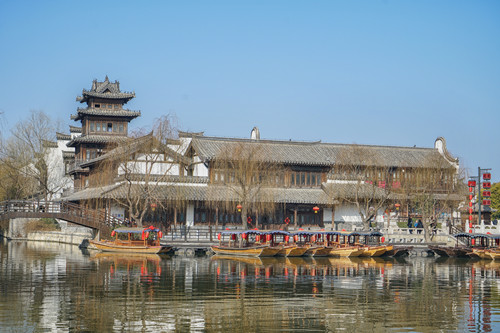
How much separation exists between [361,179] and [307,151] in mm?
5675

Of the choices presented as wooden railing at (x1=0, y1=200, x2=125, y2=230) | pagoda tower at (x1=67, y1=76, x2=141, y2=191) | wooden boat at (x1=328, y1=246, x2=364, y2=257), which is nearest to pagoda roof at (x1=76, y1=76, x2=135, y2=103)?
pagoda tower at (x1=67, y1=76, x2=141, y2=191)

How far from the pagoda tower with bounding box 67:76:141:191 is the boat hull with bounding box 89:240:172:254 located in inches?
690

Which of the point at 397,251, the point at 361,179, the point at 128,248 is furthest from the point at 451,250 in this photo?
the point at 128,248

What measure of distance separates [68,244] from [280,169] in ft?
58.3

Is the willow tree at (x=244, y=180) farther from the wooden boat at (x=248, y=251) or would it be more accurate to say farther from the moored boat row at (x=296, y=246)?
the wooden boat at (x=248, y=251)

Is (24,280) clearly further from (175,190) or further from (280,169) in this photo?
(280,169)

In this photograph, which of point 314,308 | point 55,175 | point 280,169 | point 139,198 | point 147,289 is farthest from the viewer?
point 55,175

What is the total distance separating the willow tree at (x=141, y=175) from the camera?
48.1 meters

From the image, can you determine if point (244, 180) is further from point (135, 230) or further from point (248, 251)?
point (135, 230)

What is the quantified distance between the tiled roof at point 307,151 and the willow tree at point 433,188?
1657mm

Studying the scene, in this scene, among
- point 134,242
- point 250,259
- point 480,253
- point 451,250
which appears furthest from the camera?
point 451,250

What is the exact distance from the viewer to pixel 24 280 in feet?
96.8

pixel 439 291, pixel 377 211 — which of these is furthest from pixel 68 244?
pixel 439 291

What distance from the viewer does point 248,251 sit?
4344 centimetres
